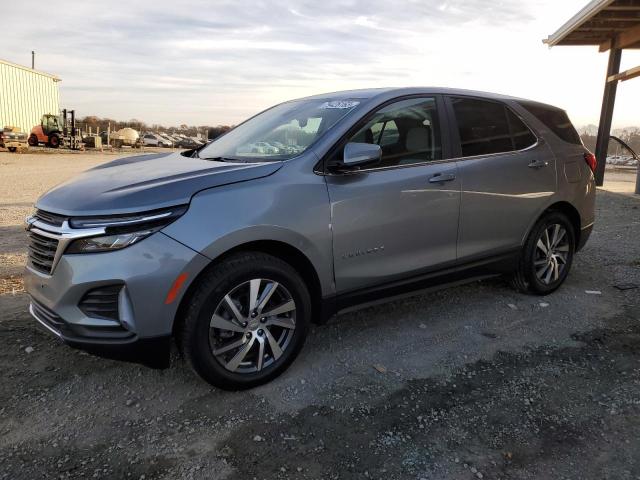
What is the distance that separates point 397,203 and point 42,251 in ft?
7.16

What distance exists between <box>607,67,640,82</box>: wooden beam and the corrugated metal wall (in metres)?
38.1

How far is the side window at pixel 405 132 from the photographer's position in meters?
3.56

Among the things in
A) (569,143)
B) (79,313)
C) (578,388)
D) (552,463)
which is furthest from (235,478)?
(569,143)

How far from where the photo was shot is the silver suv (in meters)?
2.69

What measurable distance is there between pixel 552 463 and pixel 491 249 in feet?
6.72

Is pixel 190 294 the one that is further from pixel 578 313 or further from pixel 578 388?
pixel 578 313

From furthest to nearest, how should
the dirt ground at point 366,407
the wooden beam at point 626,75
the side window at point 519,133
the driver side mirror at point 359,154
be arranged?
the wooden beam at point 626,75, the side window at point 519,133, the driver side mirror at point 359,154, the dirt ground at point 366,407

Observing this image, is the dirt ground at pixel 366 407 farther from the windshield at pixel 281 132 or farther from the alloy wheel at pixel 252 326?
the windshield at pixel 281 132

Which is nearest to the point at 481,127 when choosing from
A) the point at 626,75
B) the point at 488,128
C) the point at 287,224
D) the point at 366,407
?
the point at 488,128

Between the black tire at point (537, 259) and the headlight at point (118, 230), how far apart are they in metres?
3.21

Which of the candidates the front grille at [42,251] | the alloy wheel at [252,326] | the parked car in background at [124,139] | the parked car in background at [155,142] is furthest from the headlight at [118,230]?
the parked car in background at [155,142]

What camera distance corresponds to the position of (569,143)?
4809 mm

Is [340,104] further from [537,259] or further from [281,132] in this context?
[537,259]

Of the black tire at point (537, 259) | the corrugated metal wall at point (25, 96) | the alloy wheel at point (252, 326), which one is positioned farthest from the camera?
the corrugated metal wall at point (25, 96)
